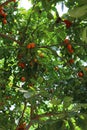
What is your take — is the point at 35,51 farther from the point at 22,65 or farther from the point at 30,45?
the point at 22,65

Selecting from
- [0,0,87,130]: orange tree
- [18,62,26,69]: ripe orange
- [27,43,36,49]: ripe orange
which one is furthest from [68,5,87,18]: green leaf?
[18,62,26,69]: ripe orange

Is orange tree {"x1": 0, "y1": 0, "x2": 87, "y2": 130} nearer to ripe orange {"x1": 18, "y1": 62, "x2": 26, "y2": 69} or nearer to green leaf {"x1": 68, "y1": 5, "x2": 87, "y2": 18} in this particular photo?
ripe orange {"x1": 18, "y1": 62, "x2": 26, "y2": 69}

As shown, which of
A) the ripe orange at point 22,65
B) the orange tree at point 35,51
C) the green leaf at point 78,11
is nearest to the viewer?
the green leaf at point 78,11

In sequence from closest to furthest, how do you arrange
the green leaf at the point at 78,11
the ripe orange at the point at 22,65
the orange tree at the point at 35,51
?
the green leaf at the point at 78,11, the orange tree at the point at 35,51, the ripe orange at the point at 22,65

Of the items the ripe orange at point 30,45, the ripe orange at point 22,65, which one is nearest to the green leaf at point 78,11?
the ripe orange at point 30,45

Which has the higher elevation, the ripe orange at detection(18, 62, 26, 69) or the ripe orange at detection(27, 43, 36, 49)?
the ripe orange at detection(18, 62, 26, 69)

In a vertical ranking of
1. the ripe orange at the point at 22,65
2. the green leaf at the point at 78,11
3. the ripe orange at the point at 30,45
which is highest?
the ripe orange at the point at 22,65

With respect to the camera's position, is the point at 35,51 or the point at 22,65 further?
the point at 22,65

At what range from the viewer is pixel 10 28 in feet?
22.9

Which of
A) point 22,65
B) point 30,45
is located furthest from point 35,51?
point 22,65

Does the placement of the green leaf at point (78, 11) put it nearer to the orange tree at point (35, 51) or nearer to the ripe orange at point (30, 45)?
the orange tree at point (35, 51)

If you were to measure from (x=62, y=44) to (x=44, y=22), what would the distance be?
40.2 inches

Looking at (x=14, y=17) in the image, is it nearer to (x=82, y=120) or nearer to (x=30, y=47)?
(x=30, y=47)

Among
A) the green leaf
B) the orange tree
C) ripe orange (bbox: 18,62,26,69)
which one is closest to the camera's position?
the green leaf
